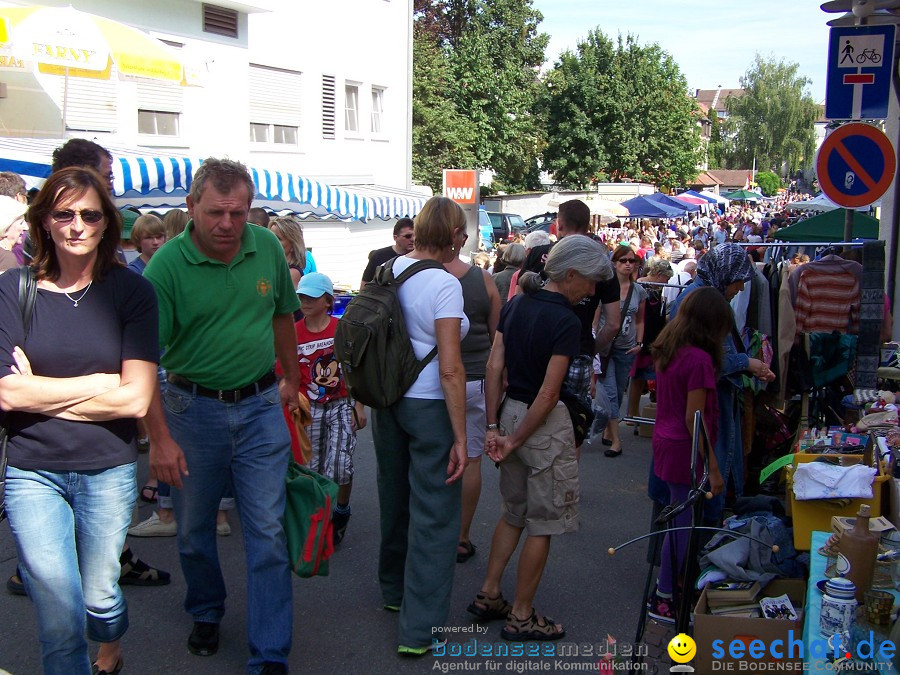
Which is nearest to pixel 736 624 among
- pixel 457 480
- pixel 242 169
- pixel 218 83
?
pixel 457 480

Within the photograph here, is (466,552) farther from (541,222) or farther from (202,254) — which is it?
(541,222)

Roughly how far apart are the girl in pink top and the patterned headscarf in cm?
124

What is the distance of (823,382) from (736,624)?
301cm

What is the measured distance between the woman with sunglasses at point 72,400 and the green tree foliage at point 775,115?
86.2 m

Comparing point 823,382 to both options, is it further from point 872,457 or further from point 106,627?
point 106,627

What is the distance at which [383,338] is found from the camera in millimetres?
3584

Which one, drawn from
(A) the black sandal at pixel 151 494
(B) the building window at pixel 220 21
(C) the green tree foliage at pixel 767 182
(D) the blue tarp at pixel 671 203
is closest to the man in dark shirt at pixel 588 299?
(A) the black sandal at pixel 151 494

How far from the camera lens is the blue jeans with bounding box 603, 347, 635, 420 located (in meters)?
7.15

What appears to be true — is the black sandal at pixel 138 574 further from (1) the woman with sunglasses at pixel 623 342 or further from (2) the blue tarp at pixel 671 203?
(2) the blue tarp at pixel 671 203

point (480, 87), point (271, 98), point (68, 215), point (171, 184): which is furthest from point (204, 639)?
point (480, 87)

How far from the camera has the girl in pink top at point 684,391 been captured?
13.6ft

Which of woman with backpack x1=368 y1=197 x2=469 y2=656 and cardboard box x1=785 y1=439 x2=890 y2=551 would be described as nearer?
woman with backpack x1=368 y1=197 x2=469 y2=656

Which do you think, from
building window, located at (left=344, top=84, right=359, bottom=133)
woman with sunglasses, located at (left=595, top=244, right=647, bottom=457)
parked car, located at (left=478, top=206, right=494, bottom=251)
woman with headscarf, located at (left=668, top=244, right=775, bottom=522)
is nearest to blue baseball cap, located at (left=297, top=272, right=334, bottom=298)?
woman with headscarf, located at (left=668, top=244, right=775, bottom=522)

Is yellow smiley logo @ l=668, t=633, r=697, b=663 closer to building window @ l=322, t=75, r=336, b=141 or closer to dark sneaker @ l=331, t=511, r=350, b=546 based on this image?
dark sneaker @ l=331, t=511, r=350, b=546
